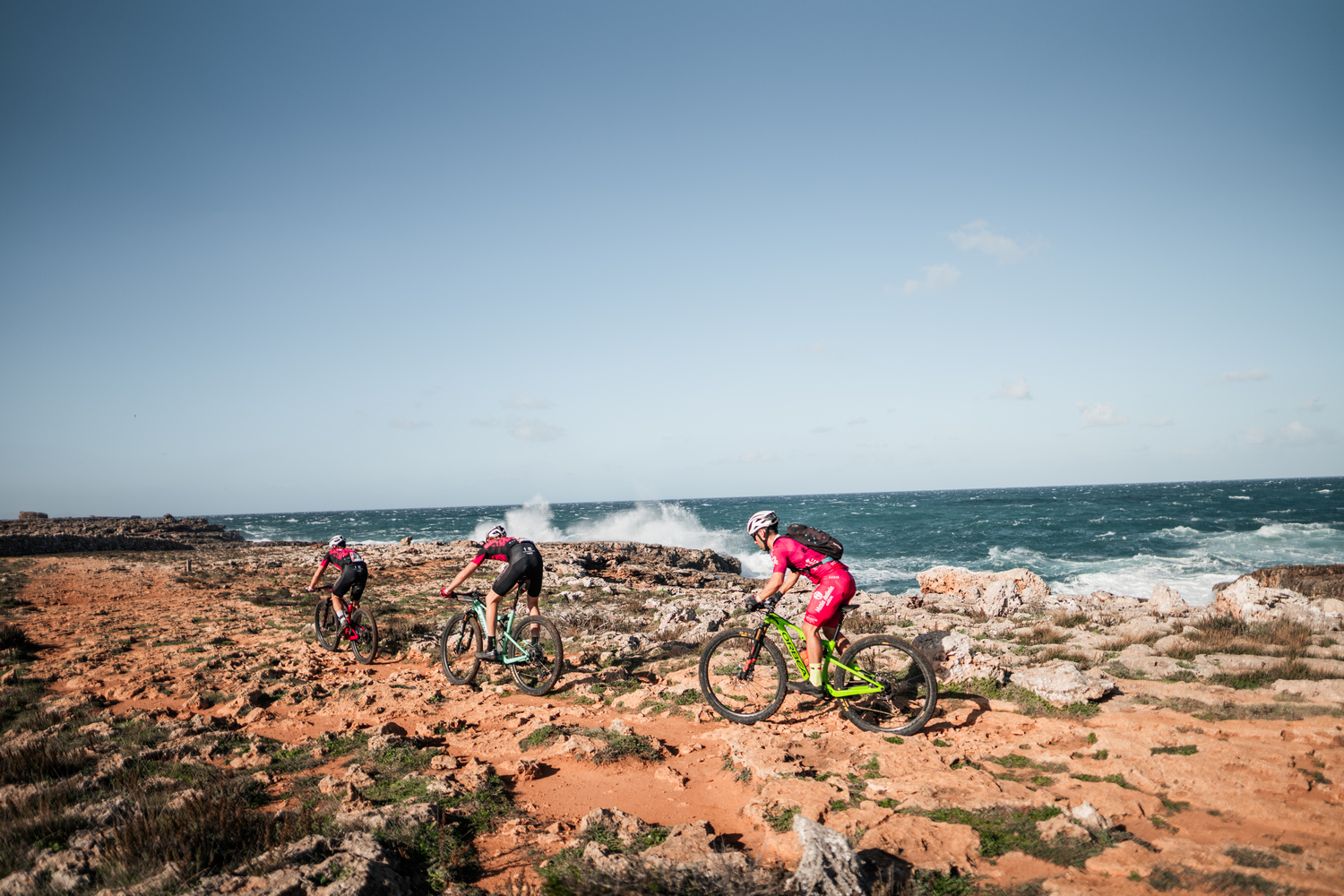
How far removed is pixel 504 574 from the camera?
28.9 ft

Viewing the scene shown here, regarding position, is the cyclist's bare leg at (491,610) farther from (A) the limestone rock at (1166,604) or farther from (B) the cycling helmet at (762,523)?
(A) the limestone rock at (1166,604)

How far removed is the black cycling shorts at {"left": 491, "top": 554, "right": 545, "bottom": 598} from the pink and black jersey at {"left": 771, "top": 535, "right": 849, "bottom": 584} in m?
3.68

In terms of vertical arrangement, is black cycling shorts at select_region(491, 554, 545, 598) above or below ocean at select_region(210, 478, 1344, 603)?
above

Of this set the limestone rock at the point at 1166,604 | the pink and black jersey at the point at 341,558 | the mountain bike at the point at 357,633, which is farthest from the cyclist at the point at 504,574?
the limestone rock at the point at 1166,604

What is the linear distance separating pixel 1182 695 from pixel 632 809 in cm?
635

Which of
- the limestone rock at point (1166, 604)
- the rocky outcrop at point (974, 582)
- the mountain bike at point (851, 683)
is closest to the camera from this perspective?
the mountain bike at point (851, 683)

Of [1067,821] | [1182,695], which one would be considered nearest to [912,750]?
[1067,821]

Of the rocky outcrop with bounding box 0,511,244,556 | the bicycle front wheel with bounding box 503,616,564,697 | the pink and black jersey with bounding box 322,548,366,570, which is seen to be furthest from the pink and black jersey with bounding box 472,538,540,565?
the rocky outcrop with bounding box 0,511,244,556

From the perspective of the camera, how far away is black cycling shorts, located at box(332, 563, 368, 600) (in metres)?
11.3

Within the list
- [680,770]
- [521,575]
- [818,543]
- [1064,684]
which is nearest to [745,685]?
[680,770]

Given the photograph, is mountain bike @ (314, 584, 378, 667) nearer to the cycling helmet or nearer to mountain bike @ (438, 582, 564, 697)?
mountain bike @ (438, 582, 564, 697)

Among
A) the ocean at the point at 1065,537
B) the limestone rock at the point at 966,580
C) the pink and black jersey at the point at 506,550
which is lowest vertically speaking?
the ocean at the point at 1065,537

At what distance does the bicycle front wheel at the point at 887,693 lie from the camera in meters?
6.59

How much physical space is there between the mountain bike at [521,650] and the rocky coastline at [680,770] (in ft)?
1.00
